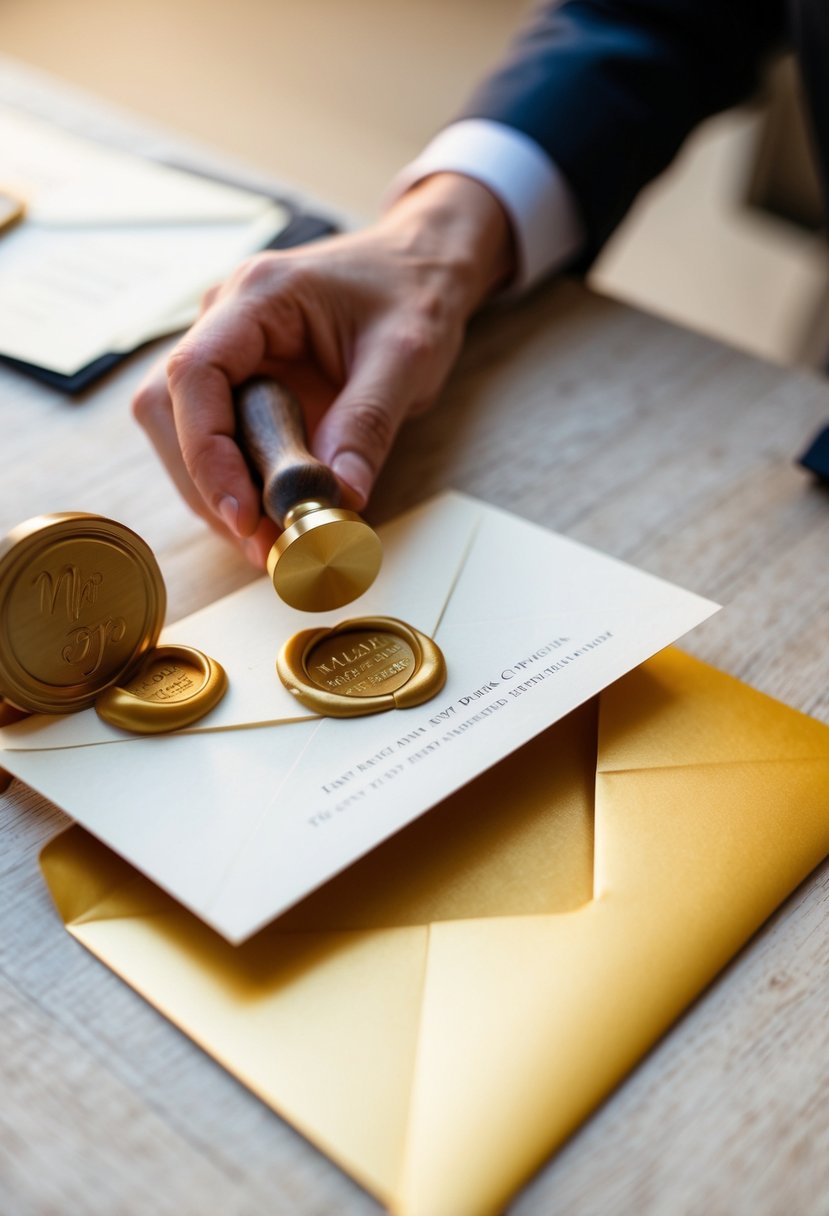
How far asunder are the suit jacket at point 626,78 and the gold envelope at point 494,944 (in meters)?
0.65

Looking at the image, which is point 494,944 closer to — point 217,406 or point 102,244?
point 217,406

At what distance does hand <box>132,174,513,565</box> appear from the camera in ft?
2.24

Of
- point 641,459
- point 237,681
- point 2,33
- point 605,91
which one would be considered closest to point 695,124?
point 605,91

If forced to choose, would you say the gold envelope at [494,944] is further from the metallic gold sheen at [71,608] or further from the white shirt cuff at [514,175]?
the white shirt cuff at [514,175]

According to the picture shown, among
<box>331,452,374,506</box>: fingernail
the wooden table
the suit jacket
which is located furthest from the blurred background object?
<box>331,452,374,506</box>: fingernail

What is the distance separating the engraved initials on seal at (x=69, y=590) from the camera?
513mm

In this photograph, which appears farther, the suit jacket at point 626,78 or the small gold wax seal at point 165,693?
the suit jacket at point 626,78

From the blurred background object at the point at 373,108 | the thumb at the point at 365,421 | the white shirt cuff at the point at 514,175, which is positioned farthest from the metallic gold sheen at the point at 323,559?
the blurred background object at the point at 373,108

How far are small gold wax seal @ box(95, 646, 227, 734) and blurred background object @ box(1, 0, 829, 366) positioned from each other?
2302 millimetres

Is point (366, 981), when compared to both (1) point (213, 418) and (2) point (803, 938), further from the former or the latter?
(1) point (213, 418)

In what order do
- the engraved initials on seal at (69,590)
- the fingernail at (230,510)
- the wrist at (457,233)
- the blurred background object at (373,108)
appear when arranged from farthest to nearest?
the blurred background object at (373,108)
the wrist at (457,233)
the fingernail at (230,510)
the engraved initials on seal at (69,590)

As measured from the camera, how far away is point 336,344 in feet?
2.63

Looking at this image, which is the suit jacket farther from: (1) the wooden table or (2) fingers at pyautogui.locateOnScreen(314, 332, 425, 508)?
(2) fingers at pyautogui.locateOnScreen(314, 332, 425, 508)

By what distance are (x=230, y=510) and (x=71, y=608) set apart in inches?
6.0
